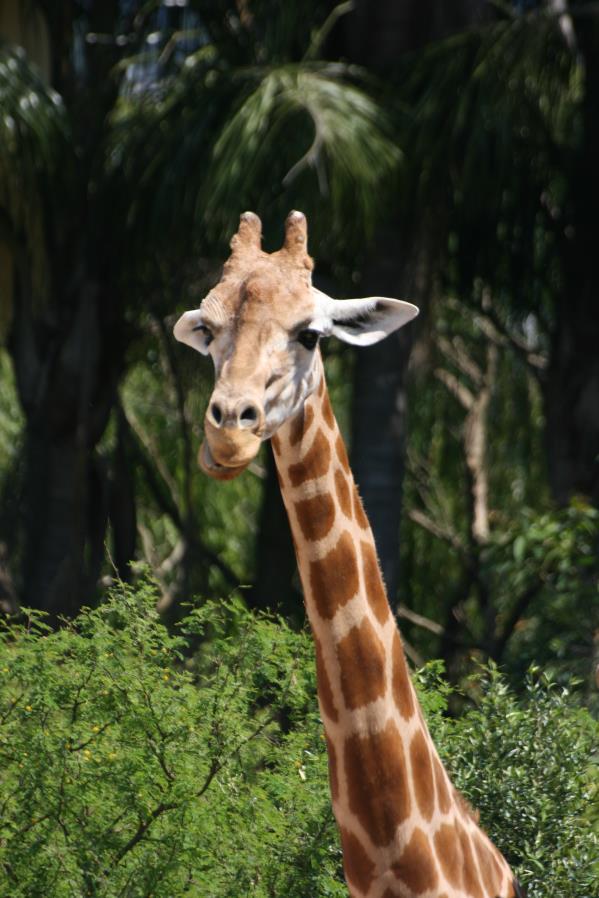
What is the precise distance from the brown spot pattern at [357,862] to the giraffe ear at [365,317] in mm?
1394

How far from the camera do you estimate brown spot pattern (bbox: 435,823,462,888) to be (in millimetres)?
4516

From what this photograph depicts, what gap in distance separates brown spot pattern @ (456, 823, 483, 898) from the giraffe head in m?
1.46

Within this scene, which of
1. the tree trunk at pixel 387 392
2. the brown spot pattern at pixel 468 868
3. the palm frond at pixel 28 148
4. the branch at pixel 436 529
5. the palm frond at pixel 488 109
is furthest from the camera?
the branch at pixel 436 529

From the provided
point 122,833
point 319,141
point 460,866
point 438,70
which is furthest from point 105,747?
point 438,70

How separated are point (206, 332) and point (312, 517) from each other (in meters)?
0.59

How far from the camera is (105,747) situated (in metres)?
5.54

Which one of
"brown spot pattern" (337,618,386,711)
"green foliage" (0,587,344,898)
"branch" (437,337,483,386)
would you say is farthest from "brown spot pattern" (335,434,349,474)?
"branch" (437,337,483,386)

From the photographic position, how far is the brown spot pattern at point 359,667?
433 cm

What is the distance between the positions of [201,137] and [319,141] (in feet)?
4.32

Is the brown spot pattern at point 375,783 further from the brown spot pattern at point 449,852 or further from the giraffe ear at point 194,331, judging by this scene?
the giraffe ear at point 194,331

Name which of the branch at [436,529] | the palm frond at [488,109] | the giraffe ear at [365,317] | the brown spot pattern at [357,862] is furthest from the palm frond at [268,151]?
the branch at [436,529]

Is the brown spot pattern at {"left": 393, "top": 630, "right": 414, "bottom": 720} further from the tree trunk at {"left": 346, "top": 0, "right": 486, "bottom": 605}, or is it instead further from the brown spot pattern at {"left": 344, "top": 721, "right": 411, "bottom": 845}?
the tree trunk at {"left": 346, "top": 0, "right": 486, "bottom": 605}

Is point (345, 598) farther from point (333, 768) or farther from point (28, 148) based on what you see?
point (28, 148)

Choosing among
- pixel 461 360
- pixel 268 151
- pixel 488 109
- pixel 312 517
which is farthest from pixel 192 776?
pixel 461 360
